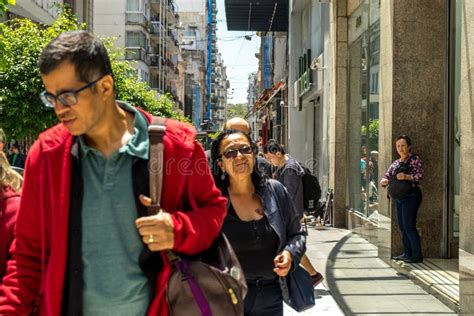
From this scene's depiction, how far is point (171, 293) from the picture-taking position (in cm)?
217

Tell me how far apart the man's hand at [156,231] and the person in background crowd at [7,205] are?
719 mm

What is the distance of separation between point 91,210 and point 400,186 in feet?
23.7

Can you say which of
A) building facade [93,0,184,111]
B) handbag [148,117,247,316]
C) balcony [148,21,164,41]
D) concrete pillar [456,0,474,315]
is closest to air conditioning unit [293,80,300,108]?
concrete pillar [456,0,474,315]

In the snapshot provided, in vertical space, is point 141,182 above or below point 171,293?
above

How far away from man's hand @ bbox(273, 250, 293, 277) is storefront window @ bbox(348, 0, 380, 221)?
796 cm

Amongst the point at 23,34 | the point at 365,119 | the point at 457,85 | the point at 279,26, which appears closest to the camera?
the point at 457,85

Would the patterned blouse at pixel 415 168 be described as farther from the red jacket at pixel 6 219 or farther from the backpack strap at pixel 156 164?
the backpack strap at pixel 156 164

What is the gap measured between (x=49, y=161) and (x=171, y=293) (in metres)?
0.58

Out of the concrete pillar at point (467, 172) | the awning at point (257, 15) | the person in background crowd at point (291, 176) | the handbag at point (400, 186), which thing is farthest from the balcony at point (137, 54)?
A: the concrete pillar at point (467, 172)

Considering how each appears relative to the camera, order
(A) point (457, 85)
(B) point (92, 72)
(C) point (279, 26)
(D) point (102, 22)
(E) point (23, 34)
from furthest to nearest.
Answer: (D) point (102, 22) → (C) point (279, 26) → (E) point (23, 34) → (A) point (457, 85) → (B) point (92, 72)

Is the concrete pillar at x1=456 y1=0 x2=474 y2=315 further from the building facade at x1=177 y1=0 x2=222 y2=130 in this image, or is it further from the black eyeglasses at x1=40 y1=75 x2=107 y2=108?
the building facade at x1=177 y1=0 x2=222 y2=130

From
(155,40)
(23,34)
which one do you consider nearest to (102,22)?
(155,40)

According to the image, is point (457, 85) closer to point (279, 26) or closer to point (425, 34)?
point (425, 34)

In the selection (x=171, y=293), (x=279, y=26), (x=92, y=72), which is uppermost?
(x=279, y=26)
